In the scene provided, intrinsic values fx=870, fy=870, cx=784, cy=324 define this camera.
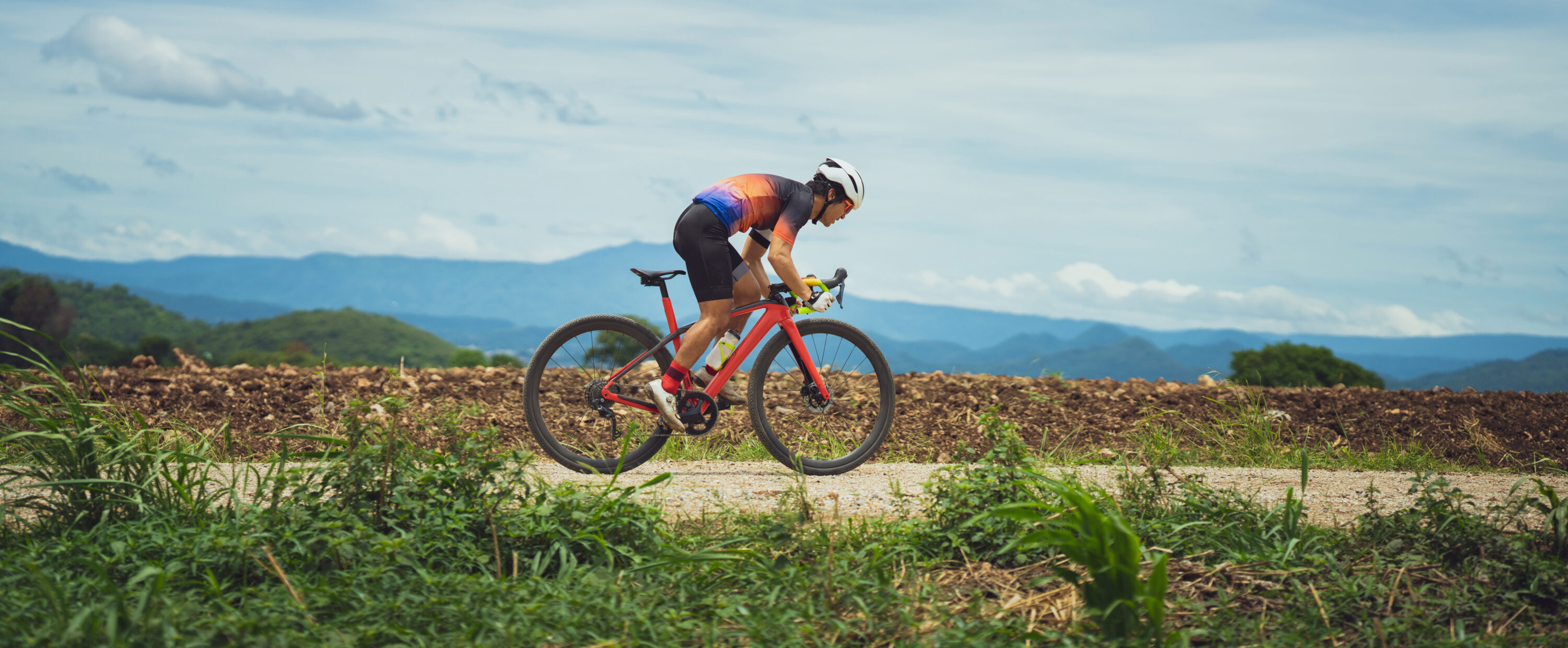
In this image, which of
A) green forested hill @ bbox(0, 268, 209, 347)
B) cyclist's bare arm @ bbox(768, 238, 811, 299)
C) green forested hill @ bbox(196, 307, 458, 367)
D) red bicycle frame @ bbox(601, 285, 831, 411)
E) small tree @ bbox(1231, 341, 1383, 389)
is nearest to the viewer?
cyclist's bare arm @ bbox(768, 238, 811, 299)

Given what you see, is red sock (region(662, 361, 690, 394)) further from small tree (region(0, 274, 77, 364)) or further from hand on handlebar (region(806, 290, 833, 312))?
small tree (region(0, 274, 77, 364))

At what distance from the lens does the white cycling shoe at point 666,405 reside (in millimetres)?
5012

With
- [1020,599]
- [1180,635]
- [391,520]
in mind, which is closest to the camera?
[1180,635]

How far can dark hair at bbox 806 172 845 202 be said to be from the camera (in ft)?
16.7

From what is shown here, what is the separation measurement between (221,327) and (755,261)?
4233 inches

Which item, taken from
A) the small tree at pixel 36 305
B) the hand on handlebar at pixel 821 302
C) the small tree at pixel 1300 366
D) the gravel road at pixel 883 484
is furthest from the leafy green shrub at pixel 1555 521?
the small tree at pixel 36 305

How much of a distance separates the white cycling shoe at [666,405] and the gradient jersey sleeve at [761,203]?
99 centimetres

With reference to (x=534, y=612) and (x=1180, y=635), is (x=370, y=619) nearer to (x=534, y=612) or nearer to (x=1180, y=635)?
(x=534, y=612)

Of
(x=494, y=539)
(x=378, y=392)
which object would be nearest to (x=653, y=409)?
(x=494, y=539)

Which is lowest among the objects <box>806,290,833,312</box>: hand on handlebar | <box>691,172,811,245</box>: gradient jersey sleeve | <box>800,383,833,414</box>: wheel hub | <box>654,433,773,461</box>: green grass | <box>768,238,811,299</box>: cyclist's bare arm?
<box>654,433,773,461</box>: green grass

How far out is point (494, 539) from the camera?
3143 mm

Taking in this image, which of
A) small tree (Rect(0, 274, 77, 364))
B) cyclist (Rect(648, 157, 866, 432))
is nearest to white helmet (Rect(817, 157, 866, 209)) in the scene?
cyclist (Rect(648, 157, 866, 432))

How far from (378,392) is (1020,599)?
634cm

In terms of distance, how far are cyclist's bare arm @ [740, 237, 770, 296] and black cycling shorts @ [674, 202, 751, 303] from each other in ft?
0.79
